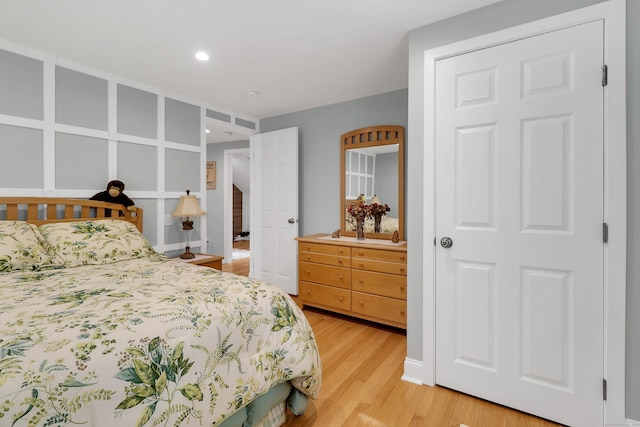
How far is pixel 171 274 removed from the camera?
1833 mm

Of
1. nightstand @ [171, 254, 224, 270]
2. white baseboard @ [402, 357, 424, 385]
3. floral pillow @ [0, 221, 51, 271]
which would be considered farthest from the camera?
nightstand @ [171, 254, 224, 270]

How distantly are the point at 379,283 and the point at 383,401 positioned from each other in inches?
45.5

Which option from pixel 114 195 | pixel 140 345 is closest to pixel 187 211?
pixel 114 195

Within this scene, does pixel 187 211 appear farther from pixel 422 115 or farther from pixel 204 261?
pixel 422 115

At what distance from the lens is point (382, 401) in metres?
1.90

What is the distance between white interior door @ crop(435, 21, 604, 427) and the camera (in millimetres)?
1599

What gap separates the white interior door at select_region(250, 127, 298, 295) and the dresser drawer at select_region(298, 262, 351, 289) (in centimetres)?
43

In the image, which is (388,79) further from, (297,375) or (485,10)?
(297,375)

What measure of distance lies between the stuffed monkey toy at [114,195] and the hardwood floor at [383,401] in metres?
2.25

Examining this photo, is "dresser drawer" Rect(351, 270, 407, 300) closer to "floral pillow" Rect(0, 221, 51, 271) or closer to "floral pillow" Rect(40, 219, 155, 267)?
"floral pillow" Rect(40, 219, 155, 267)

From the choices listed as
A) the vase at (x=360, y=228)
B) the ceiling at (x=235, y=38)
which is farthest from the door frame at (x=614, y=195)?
the vase at (x=360, y=228)

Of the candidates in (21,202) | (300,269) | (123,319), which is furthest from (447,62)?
(21,202)

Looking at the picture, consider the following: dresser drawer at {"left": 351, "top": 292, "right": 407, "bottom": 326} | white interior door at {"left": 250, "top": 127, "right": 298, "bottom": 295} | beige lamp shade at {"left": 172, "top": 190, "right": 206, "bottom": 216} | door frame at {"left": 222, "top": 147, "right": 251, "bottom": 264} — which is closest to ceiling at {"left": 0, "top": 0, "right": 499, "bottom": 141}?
white interior door at {"left": 250, "top": 127, "right": 298, "bottom": 295}

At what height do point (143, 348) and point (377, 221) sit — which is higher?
point (377, 221)
